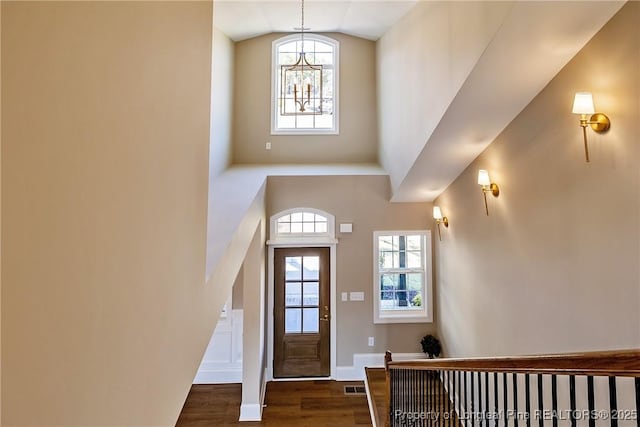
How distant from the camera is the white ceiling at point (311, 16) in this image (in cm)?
477

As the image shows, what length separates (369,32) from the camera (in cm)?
582

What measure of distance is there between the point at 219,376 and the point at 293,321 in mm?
1330

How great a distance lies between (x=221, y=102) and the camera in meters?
5.43

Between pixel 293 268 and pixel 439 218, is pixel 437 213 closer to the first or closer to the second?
pixel 439 218

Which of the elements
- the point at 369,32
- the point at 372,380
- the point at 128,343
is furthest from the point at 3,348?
the point at 369,32

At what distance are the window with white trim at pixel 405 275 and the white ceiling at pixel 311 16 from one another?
3.04 meters

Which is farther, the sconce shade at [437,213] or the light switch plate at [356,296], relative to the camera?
the light switch plate at [356,296]

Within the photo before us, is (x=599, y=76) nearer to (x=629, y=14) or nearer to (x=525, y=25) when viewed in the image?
(x=629, y=14)

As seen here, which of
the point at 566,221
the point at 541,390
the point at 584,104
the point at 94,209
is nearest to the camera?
the point at 94,209

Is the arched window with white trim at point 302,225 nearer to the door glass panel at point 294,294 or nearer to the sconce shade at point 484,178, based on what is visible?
the door glass panel at point 294,294

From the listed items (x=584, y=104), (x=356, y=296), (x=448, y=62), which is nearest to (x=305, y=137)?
(x=356, y=296)

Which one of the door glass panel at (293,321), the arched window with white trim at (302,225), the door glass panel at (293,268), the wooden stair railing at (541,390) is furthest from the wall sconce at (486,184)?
the door glass panel at (293,321)

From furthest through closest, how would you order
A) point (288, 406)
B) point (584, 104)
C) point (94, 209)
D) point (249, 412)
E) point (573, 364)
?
point (288, 406)
point (249, 412)
point (584, 104)
point (573, 364)
point (94, 209)

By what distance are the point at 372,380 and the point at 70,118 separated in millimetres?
5142
